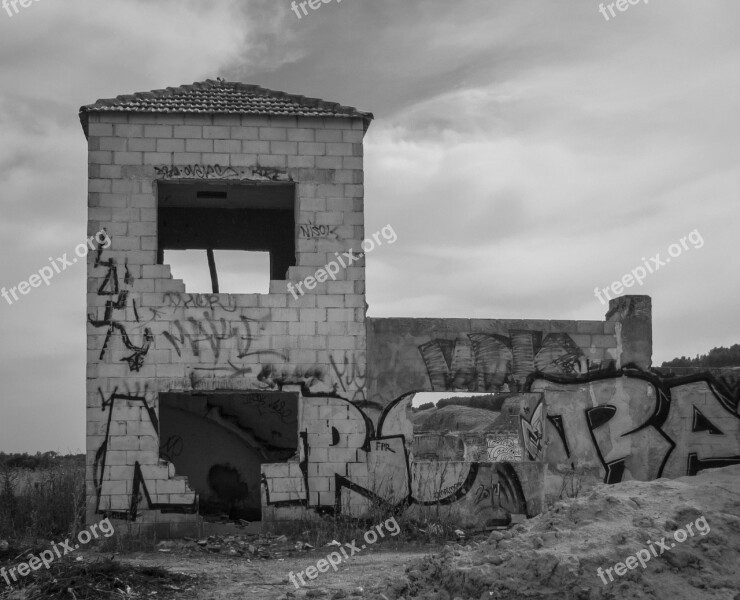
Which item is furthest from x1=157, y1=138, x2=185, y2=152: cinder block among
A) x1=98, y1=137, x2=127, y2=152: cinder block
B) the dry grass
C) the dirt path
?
the dirt path

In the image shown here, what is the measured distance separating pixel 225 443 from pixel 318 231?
5.86m

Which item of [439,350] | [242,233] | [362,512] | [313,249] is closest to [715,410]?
[439,350]

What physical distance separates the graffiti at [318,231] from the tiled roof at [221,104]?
1839mm

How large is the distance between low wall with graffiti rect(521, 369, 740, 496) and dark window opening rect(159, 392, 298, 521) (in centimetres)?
575

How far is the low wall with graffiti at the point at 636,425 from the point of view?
15.4 m

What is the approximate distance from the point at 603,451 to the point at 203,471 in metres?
7.99

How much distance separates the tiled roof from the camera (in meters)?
15.3

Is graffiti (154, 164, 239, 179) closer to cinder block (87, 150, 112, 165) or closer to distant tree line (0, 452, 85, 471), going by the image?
cinder block (87, 150, 112, 165)

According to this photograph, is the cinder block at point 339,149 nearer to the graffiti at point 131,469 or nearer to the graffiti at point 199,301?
the graffiti at point 199,301

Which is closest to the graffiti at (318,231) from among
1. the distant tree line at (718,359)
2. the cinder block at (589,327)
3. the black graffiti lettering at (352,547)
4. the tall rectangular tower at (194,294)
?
the tall rectangular tower at (194,294)

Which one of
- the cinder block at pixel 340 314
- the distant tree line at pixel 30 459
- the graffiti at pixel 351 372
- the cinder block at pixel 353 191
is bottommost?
the distant tree line at pixel 30 459

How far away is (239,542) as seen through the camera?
13891 millimetres

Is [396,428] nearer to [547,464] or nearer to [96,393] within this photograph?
[547,464]

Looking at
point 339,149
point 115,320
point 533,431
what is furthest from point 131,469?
point 533,431
